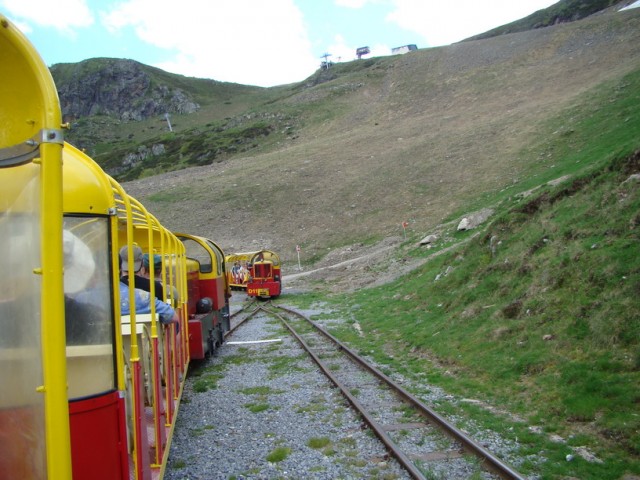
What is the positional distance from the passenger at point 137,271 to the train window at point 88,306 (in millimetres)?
1038

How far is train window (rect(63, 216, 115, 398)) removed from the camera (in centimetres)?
324

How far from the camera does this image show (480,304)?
11836mm

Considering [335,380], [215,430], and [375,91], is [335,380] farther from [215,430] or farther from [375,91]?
[375,91]

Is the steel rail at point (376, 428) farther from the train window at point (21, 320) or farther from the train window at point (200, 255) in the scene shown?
the train window at point (21, 320)

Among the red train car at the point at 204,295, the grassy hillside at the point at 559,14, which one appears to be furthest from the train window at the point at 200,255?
the grassy hillside at the point at 559,14

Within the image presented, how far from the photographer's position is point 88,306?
3.30 m

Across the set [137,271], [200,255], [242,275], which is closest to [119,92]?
[242,275]

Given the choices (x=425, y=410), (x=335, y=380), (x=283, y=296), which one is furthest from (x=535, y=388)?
(x=283, y=296)

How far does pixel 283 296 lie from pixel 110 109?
16843 cm

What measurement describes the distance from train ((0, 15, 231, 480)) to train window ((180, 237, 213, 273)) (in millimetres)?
8170

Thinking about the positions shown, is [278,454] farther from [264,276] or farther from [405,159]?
[405,159]

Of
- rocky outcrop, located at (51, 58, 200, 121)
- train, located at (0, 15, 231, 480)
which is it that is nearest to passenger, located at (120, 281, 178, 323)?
train, located at (0, 15, 231, 480)

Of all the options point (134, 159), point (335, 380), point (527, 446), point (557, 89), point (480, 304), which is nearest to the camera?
point (527, 446)

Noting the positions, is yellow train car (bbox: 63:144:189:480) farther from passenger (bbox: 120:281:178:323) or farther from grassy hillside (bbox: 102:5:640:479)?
grassy hillside (bbox: 102:5:640:479)
